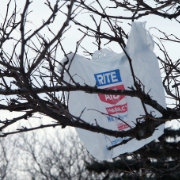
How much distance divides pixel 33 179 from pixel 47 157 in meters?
1.75

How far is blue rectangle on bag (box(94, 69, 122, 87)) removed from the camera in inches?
110

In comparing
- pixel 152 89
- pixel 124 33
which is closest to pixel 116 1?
pixel 124 33

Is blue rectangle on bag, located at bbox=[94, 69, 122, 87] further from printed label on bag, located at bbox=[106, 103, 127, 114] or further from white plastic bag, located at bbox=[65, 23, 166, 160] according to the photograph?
printed label on bag, located at bbox=[106, 103, 127, 114]

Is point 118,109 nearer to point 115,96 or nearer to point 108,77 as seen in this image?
point 115,96

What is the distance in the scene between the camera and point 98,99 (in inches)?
111

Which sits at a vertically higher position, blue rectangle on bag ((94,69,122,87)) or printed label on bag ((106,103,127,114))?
blue rectangle on bag ((94,69,122,87))

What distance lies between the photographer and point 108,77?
2.79m

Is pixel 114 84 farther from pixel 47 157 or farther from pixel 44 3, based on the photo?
pixel 47 157

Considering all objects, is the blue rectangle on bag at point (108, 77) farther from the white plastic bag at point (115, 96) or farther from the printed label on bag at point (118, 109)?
the printed label on bag at point (118, 109)

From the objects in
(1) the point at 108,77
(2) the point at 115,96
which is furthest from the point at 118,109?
(1) the point at 108,77

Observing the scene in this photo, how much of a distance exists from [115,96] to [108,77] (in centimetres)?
15

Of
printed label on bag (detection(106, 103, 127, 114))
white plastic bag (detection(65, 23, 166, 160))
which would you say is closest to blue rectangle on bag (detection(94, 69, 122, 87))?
white plastic bag (detection(65, 23, 166, 160))

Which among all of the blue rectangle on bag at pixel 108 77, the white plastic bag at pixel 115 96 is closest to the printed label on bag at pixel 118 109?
the white plastic bag at pixel 115 96

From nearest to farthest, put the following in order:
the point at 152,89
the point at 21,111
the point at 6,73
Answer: the point at 6,73 → the point at 152,89 → the point at 21,111
